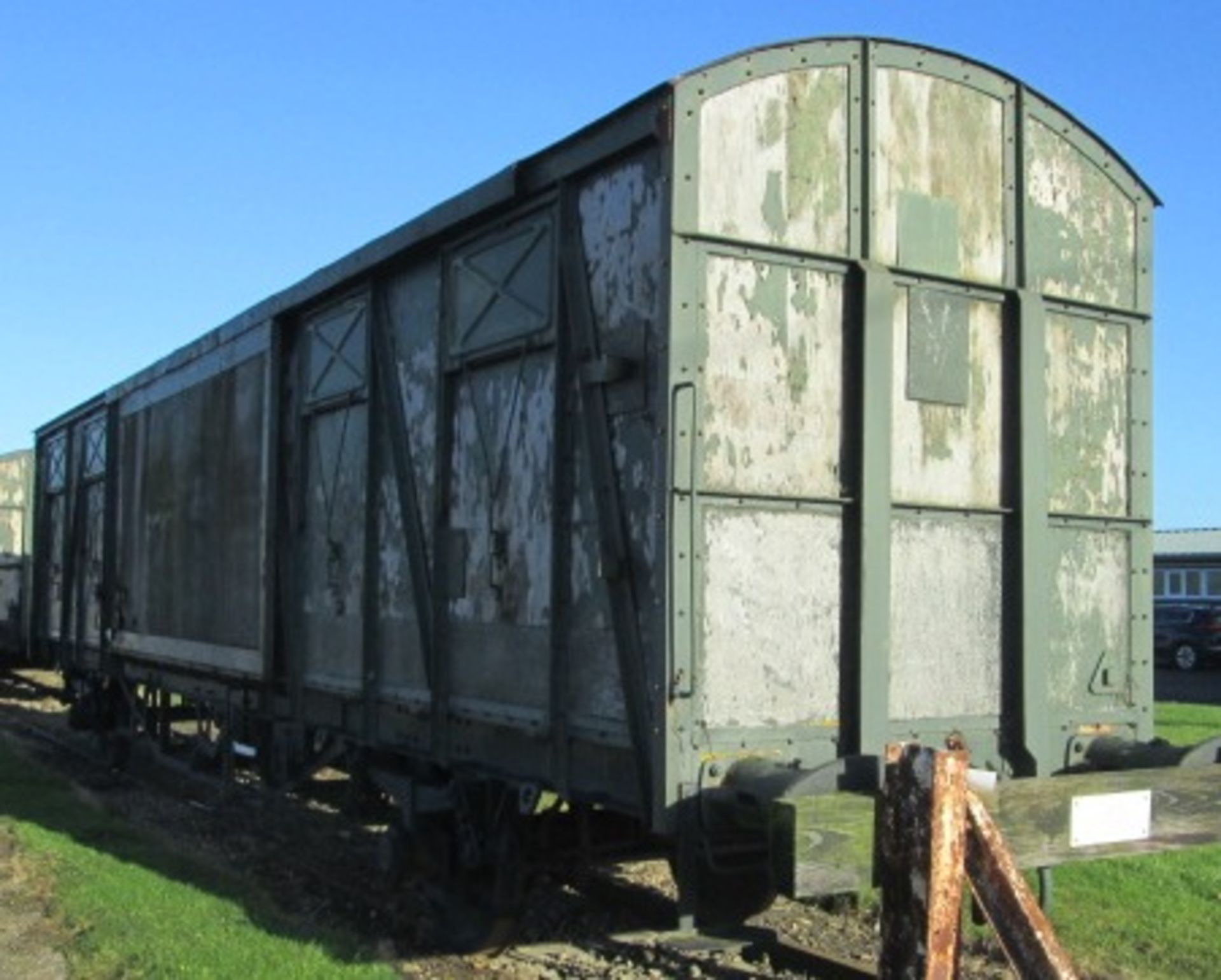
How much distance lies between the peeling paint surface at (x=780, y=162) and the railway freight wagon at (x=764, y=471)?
0.5 inches

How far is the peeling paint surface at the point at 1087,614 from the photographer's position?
5.93 m

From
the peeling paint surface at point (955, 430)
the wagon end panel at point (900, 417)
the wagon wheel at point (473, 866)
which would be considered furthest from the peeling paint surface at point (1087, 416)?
the wagon wheel at point (473, 866)

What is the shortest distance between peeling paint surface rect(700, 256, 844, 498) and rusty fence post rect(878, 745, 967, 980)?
1.52m

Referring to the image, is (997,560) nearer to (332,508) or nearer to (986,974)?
(986,974)

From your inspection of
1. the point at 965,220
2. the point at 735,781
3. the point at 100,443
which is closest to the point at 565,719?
the point at 735,781

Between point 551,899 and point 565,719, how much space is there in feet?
7.29

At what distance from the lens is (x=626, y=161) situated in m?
5.30

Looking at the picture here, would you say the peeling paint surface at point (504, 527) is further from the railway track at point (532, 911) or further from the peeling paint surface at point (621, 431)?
the railway track at point (532, 911)

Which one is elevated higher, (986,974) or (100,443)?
(100,443)

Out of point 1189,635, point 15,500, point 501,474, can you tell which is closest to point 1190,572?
point 1189,635

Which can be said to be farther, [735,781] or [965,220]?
[965,220]

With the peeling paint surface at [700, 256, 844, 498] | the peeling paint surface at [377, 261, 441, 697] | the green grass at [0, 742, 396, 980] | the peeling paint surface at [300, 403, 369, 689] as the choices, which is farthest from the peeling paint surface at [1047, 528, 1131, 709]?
the peeling paint surface at [300, 403, 369, 689]

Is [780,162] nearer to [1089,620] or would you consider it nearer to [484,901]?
[1089,620]

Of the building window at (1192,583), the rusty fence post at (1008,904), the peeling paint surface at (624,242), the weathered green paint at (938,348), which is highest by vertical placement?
the peeling paint surface at (624,242)
